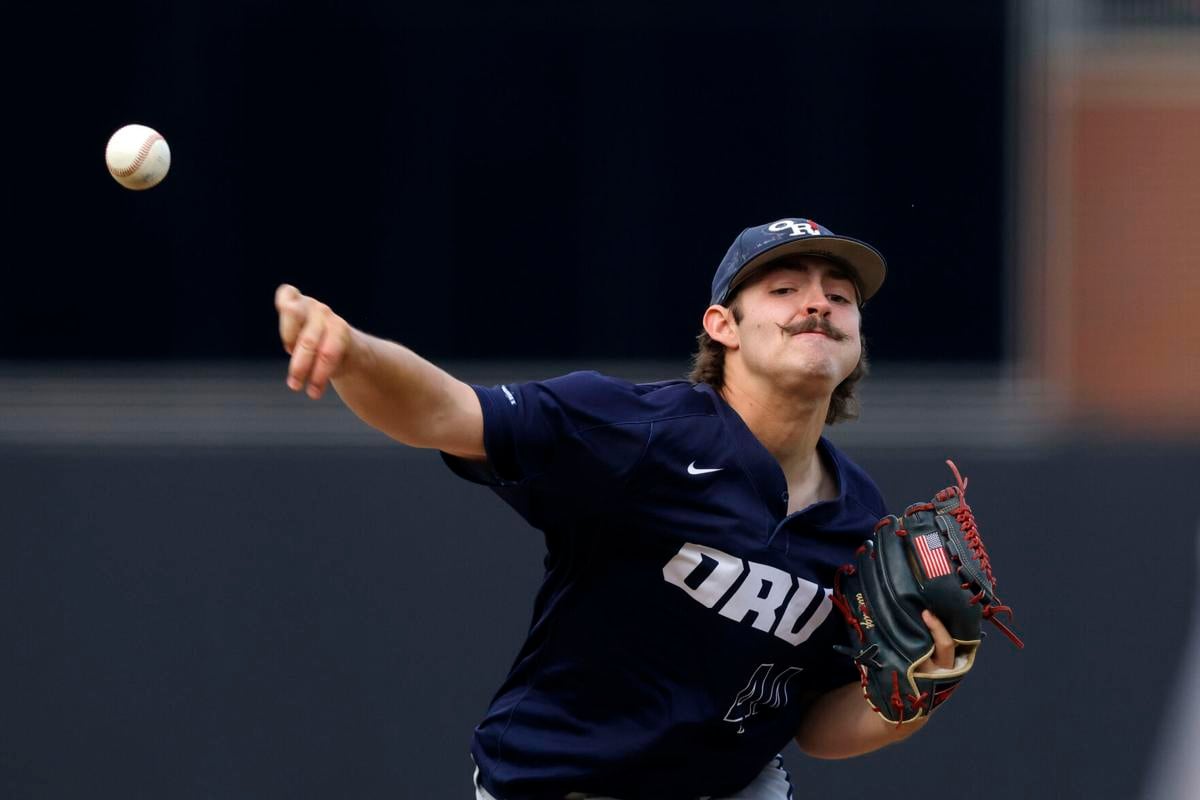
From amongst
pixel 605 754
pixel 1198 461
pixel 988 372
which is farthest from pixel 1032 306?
pixel 605 754

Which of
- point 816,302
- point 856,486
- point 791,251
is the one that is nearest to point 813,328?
point 816,302

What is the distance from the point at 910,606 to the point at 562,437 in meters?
0.80

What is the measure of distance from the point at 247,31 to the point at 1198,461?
153 inches

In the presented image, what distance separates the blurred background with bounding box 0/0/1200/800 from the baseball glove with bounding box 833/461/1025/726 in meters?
2.95

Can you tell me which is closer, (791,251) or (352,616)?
(791,251)

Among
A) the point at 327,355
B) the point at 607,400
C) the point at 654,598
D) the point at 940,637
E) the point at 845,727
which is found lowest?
the point at 845,727

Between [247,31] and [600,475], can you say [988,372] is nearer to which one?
[247,31]

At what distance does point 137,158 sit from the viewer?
3.81m

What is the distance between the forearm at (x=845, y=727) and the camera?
3.56 metres

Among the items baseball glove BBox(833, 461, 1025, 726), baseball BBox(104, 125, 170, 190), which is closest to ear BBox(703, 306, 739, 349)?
baseball glove BBox(833, 461, 1025, 726)

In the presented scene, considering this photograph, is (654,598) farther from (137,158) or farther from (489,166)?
(489,166)

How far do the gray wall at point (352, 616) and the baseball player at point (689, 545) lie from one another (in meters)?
2.87

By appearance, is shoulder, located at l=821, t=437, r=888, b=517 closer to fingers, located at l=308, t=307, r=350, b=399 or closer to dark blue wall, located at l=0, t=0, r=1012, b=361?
fingers, located at l=308, t=307, r=350, b=399

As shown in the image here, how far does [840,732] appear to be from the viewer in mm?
3619
